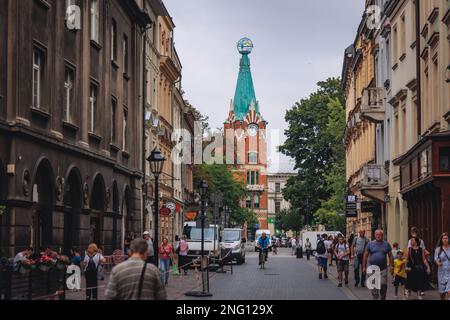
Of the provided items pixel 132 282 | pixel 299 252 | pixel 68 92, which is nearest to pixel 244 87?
pixel 299 252

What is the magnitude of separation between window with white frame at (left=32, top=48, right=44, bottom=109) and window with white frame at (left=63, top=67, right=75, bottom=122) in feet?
10.1

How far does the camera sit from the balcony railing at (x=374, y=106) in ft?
143

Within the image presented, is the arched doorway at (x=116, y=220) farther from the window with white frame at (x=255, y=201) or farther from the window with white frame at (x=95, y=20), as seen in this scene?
the window with white frame at (x=255, y=201)

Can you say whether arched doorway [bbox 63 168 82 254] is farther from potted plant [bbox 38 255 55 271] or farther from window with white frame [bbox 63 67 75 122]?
potted plant [bbox 38 255 55 271]

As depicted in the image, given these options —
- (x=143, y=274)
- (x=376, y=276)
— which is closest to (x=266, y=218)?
(x=376, y=276)

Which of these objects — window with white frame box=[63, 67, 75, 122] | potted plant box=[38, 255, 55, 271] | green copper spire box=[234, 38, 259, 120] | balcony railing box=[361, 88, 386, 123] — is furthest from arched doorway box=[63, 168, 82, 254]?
green copper spire box=[234, 38, 259, 120]

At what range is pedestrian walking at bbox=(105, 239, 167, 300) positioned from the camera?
9.92m

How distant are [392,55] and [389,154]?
4.78 meters

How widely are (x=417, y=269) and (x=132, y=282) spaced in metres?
13.5

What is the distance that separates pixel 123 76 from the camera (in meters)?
39.9

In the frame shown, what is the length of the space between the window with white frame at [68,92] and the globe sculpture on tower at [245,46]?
13852 centimetres

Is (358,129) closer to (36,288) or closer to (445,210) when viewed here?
(445,210)

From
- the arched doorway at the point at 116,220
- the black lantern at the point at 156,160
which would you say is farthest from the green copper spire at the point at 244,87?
the black lantern at the point at 156,160

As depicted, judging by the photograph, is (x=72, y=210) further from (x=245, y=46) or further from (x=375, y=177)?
(x=245, y=46)
